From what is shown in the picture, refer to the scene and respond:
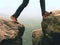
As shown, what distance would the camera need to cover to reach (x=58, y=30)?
8875 millimetres

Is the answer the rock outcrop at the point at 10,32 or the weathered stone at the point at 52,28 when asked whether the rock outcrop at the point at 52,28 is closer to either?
the weathered stone at the point at 52,28

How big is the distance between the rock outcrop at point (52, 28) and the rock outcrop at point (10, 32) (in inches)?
43.1

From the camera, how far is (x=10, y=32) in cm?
936

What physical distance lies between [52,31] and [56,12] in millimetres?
1031

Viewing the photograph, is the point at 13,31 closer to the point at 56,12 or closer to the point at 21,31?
the point at 21,31

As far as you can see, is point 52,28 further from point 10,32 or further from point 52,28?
point 10,32

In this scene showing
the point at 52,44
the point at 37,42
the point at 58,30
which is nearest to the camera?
the point at 58,30

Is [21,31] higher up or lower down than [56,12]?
lower down

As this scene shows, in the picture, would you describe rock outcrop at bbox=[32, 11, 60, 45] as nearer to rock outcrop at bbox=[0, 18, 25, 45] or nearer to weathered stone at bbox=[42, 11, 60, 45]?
weathered stone at bbox=[42, 11, 60, 45]

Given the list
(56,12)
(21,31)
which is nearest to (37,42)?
(21,31)

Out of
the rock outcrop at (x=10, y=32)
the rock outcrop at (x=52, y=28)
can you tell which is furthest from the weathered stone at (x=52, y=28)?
the rock outcrop at (x=10, y=32)

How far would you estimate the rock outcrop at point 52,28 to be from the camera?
896 cm

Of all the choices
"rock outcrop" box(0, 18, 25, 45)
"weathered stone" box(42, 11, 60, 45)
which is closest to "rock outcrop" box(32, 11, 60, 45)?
"weathered stone" box(42, 11, 60, 45)

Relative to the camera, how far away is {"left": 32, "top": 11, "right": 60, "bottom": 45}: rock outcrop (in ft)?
29.4
